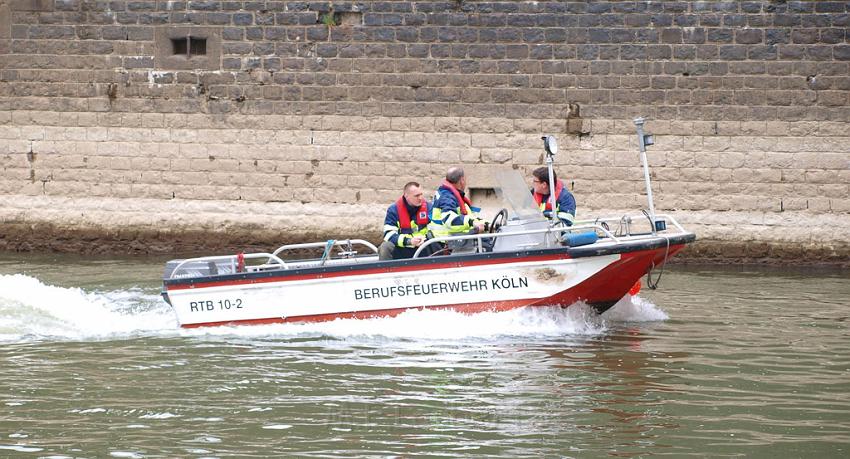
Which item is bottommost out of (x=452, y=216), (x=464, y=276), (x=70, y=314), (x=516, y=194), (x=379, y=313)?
(x=70, y=314)

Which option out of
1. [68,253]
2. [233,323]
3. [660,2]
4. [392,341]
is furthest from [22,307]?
[660,2]

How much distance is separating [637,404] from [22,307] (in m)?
6.17

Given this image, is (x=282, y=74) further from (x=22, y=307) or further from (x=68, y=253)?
(x=22, y=307)

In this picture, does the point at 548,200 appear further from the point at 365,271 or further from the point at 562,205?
the point at 365,271

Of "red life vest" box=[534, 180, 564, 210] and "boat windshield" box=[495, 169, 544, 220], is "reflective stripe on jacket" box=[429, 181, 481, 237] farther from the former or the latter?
"red life vest" box=[534, 180, 564, 210]

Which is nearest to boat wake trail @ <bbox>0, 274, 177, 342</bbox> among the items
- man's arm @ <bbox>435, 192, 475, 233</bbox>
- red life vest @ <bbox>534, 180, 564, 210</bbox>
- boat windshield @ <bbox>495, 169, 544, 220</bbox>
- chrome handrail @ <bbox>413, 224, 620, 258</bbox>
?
chrome handrail @ <bbox>413, 224, 620, 258</bbox>

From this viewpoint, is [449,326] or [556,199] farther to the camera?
[556,199]

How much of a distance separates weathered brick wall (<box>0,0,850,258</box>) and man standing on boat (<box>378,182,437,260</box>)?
16.4 feet

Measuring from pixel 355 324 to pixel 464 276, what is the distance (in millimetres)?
1032

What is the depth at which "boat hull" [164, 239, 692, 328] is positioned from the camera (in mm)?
11227

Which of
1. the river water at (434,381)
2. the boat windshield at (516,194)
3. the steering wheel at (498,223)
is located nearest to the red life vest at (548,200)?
the boat windshield at (516,194)

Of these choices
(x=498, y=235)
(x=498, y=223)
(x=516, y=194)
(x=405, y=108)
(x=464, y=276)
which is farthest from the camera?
(x=405, y=108)

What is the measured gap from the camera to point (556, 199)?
39.6ft

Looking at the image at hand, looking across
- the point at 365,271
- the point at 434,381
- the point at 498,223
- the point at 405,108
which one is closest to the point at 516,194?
the point at 498,223
